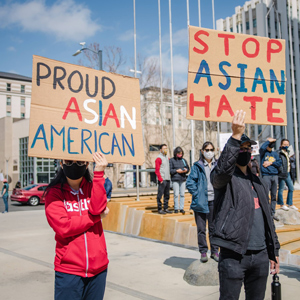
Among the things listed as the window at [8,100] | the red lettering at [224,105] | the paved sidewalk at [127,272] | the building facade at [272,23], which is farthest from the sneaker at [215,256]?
the window at [8,100]

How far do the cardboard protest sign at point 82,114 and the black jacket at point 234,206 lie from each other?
1.13 meters

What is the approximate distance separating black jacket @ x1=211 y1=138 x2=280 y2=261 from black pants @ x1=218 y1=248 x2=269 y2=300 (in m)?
0.10

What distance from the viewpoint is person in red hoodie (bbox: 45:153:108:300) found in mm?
2719

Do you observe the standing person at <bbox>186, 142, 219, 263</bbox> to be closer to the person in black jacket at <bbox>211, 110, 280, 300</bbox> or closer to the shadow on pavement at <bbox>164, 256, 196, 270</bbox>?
the shadow on pavement at <bbox>164, 256, 196, 270</bbox>

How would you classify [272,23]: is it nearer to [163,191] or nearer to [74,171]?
[163,191]

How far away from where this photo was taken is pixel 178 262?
679 cm

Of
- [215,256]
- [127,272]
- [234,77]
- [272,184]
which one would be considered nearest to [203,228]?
[215,256]

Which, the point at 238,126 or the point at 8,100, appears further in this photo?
the point at 8,100

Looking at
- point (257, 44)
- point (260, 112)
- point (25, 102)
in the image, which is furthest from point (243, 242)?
point (25, 102)

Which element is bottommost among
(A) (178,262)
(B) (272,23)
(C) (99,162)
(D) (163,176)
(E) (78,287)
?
(A) (178,262)

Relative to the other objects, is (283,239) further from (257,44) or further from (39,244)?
(39,244)

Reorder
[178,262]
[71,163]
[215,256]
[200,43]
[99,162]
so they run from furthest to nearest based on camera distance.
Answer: [178,262], [215,256], [200,43], [71,163], [99,162]

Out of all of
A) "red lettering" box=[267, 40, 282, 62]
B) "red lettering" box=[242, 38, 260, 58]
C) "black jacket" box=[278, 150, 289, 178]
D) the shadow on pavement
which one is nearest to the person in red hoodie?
"red lettering" box=[242, 38, 260, 58]

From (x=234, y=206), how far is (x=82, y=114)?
1697 mm
